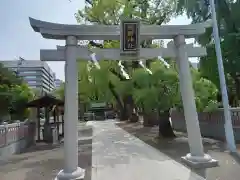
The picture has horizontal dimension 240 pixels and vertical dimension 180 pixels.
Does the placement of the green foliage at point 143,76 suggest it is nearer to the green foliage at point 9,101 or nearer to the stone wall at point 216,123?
the stone wall at point 216,123

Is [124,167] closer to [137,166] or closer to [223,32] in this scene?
[137,166]

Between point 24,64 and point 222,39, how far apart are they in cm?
10076

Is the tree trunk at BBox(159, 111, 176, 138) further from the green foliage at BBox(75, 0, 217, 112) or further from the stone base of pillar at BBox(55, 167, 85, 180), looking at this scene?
the stone base of pillar at BBox(55, 167, 85, 180)

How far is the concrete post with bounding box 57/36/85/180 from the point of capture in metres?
7.61

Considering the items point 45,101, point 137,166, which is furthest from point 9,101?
point 137,166

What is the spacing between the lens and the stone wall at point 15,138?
12252 mm

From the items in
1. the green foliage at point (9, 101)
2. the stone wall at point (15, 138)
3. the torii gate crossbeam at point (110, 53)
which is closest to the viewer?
the torii gate crossbeam at point (110, 53)

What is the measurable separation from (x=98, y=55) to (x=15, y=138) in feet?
26.3

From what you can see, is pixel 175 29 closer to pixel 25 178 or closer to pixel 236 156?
pixel 236 156

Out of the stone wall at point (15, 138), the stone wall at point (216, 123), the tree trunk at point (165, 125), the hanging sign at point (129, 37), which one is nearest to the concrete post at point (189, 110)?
the hanging sign at point (129, 37)

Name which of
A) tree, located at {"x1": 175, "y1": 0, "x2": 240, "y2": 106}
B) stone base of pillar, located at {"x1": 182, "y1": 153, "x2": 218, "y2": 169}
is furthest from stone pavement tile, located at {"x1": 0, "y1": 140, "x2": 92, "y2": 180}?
tree, located at {"x1": 175, "y1": 0, "x2": 240, "y2": 106}

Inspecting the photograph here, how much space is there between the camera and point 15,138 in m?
14.2

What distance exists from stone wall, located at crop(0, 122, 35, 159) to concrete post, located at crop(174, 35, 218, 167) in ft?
25.2

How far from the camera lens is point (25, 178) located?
26.8 ft
